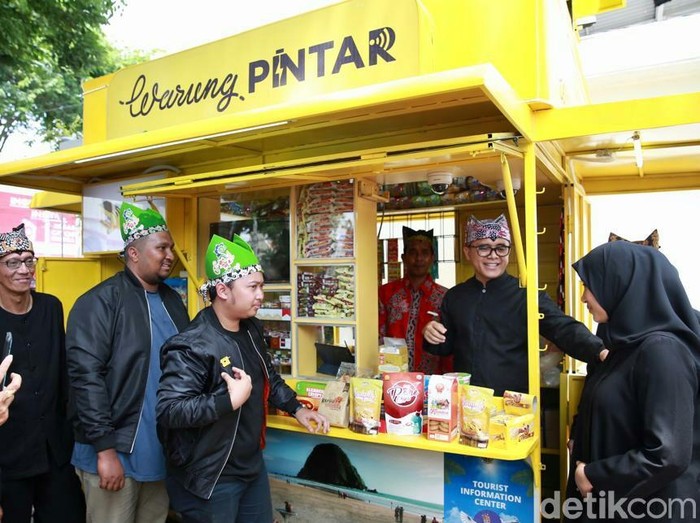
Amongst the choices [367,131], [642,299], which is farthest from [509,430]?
[367,131]

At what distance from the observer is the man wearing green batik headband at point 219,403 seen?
7.71ft

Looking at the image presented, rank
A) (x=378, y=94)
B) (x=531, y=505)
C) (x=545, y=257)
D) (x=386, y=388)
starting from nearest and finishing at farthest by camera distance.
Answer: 1. (x=378, y=94)
2. (x=531, y=505)
3. (x=386, y=388)
4. (x=545, y=257)

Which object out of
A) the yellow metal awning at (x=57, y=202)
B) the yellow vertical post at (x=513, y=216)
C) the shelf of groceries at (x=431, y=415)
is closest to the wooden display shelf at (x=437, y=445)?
the shelf of groceries at (x=431, y=415)

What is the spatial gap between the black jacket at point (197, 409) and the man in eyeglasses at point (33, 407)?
44.5 inches

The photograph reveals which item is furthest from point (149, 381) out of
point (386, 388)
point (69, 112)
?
point (69, 112)

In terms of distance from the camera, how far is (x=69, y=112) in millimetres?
12523

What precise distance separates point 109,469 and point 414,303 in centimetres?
262

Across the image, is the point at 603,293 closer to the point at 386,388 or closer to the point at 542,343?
the point at 386,388

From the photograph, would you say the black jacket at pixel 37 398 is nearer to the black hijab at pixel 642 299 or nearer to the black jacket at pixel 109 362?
the black jacket at pixel 109 362

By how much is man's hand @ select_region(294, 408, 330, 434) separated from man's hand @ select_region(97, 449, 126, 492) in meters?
0.95

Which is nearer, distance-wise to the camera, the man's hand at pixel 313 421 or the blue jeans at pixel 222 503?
the blue jeans at pixel 222 503

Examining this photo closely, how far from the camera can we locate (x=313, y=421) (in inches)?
115

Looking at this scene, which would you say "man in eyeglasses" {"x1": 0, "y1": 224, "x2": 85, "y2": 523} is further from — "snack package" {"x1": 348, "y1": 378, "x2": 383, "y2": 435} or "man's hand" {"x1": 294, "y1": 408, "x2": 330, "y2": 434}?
"snack package" {"x1": 348, "y1": 378, "x2": 383, "y2": 435}

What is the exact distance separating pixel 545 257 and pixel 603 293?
3.44 meters
